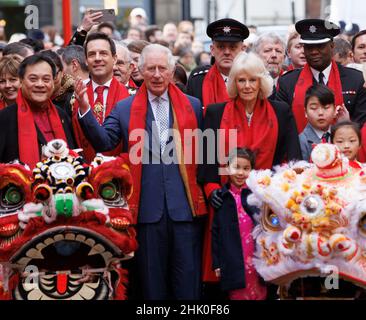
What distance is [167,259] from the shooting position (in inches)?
353

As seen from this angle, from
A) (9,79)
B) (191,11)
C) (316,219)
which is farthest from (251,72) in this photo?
(191,11)

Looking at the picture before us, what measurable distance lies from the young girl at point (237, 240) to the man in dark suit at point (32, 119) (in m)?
1.16

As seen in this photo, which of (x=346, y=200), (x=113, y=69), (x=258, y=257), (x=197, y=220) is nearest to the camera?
(x=346, y=200)

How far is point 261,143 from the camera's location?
8836 mm

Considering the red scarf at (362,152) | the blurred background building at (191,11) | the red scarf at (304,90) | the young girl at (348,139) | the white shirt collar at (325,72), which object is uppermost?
the blurred background building at (191,11)

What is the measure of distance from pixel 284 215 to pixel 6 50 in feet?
12.0

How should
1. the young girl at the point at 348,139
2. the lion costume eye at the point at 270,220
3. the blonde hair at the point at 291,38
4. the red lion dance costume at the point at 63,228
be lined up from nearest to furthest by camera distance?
the red lion dance costume at the point at 63,228, the lion costume eye at the point at 270,220, the young girl at the point at 348,139, the blonde hair at the point at 291,38

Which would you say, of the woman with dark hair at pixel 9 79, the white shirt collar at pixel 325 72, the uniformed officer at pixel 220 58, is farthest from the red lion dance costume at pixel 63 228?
the white shirt collar at pixel 325 72

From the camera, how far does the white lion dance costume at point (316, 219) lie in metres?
7.80

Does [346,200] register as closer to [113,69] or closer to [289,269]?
[289,269]

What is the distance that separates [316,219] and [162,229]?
4.74ft

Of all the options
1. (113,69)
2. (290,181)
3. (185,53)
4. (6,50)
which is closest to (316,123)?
(290,181)

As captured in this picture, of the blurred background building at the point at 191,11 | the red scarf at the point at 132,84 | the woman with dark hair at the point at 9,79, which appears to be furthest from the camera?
the blurred background building at the point at 191,11

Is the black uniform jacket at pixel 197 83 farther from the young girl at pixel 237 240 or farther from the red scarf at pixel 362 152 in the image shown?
the red scarf at pixel 362 152
